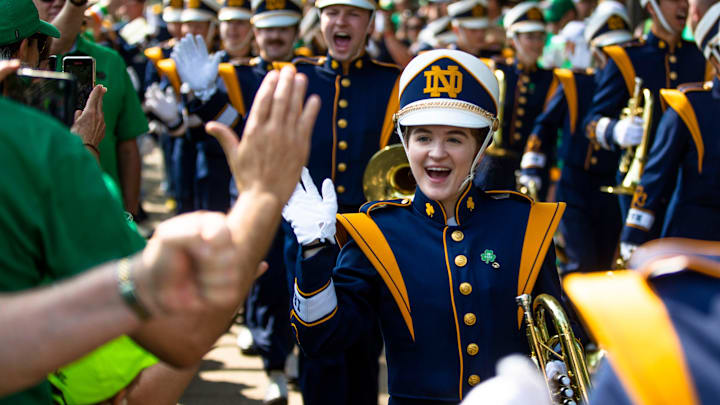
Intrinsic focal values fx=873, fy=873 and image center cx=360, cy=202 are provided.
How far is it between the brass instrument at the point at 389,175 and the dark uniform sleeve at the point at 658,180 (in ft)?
4.78

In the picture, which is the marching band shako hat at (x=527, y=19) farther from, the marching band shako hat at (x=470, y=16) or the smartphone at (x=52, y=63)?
the smartphone at (x=52, y=63)

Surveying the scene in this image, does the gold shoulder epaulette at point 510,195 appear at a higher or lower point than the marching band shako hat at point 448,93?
lower

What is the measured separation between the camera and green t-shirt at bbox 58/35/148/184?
168 inches

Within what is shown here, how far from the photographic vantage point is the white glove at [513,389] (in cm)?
144

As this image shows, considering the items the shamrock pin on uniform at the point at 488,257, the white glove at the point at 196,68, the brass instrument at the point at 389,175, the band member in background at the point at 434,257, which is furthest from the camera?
the white glove at the point at 196,68

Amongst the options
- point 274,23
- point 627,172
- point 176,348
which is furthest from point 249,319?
point 176,348

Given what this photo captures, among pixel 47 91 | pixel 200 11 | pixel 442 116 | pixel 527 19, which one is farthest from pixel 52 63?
pixel 527 19

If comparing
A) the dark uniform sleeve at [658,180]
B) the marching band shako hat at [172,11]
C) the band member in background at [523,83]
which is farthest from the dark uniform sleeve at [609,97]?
the marching band shako hat at [172,11]

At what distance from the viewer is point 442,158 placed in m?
2.71

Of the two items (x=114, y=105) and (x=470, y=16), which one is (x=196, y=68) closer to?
(x=114, y=105)

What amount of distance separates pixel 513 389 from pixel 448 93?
1.44 meters

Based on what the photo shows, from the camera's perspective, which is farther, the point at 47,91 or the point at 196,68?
the point at 196,68

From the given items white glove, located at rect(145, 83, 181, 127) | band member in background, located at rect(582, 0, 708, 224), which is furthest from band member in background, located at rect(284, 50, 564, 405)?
white glove, located at rect(145, 83, 181, 127)

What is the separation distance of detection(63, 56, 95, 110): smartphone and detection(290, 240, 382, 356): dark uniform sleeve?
95 centimetres
